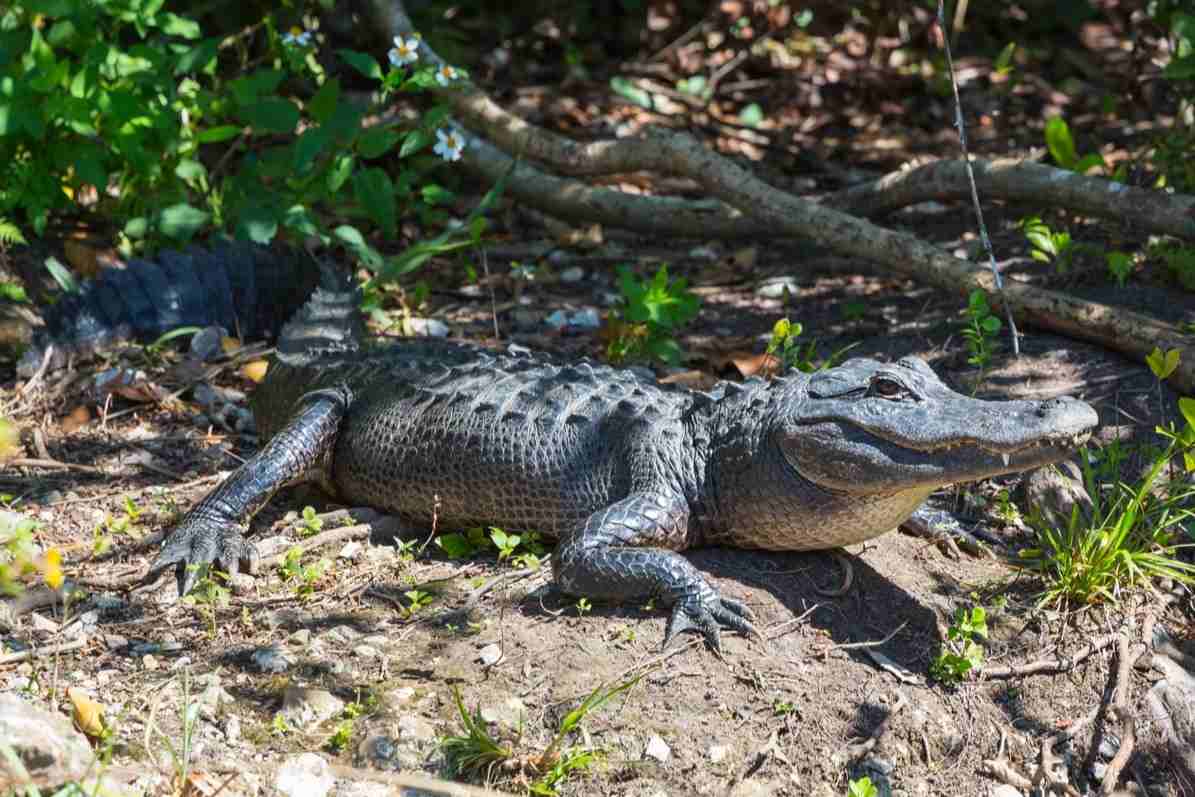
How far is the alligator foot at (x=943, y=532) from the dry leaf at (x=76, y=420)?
3314mm

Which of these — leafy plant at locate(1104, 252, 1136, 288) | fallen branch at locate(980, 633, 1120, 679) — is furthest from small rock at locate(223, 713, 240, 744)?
leafy plant at locate(1104, 252, 1136, 288)

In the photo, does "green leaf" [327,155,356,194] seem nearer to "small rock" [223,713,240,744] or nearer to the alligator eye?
the alligator eye

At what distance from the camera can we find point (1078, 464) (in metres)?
4.98

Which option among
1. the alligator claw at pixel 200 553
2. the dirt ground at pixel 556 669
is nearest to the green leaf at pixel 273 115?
the dirt ground at pixel 556 669

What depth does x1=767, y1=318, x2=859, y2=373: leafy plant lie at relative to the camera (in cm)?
504

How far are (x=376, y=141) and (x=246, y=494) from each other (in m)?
1.91

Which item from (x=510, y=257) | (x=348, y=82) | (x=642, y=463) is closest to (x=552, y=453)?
(x=642, y=463)

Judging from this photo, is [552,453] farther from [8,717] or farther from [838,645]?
[8,717]

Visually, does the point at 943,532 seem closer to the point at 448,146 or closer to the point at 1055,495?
the point at 1055,495

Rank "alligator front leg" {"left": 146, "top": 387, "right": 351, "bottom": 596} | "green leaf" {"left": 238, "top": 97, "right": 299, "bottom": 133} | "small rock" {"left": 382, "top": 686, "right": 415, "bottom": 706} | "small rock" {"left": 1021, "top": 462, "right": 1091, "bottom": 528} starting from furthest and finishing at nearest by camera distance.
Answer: "green leaf" {"left": 238, "top": 97, "right": 299, "bottom": 133}, "small rock" {"left": 1021, "top": 462, "right": 1091, "bottom": 528}, "alligator front leg" {"left": 146, "top": 387, "right": 351, "bottom": 596}, "small rock" {"left": 382, "top": 686, "right": 415, "bottom": 706}

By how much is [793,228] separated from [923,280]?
67cm

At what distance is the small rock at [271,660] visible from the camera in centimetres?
373

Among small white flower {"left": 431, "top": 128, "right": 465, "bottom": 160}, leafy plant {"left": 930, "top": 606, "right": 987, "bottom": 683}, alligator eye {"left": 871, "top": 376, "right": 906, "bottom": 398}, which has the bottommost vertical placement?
leafy plant {"left": 930, "top": 606, "right": 987, "bottom": 683}

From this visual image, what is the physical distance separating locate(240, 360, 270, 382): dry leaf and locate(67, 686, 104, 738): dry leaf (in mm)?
2679
